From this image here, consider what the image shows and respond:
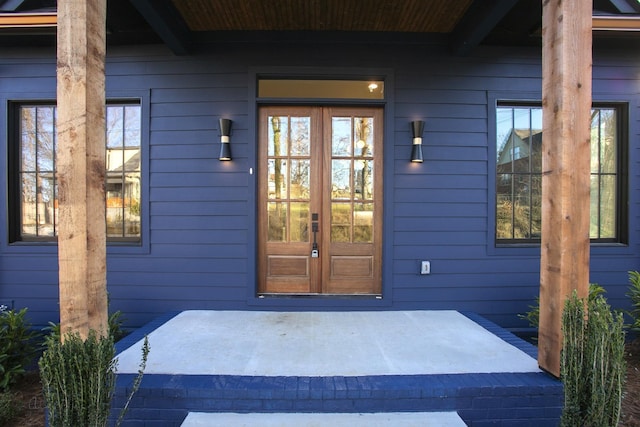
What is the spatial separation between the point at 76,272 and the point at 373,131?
2.87m

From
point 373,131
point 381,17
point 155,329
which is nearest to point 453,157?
point 373,131

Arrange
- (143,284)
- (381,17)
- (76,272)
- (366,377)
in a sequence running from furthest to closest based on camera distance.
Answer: (143,284)
(381,17)
(366,377)
(76,272)

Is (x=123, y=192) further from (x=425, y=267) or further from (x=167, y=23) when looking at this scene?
(x=425, y=267)

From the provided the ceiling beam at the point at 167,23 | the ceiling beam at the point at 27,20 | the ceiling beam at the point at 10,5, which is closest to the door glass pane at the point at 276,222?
the ceiling beam at the point at 167,23

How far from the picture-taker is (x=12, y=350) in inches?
108

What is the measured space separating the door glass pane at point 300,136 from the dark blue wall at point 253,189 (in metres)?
0.44

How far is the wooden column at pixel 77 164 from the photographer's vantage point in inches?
69.9

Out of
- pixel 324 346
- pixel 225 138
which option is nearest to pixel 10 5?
pixel 225 138

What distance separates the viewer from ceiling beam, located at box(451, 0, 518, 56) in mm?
2820

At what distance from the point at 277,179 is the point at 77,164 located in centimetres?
198

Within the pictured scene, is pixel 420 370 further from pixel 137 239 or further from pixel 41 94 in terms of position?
pixel 41 94

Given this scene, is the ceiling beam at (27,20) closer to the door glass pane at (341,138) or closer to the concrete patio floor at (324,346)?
the door glass pane at (341,138)

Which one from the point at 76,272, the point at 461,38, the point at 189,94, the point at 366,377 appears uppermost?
the point at 461,38

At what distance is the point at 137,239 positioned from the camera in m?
3.59
